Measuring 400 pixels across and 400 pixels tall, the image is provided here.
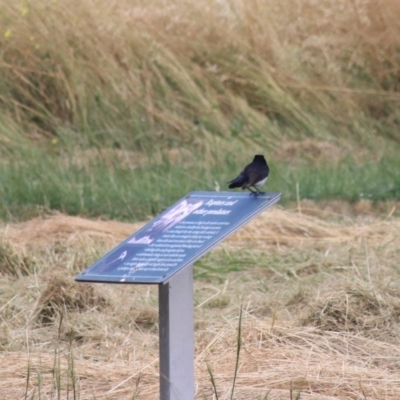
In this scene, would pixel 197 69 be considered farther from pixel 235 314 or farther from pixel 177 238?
pixel 177 238

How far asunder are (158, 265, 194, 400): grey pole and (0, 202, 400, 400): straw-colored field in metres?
0.19

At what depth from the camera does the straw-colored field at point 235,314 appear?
380cm

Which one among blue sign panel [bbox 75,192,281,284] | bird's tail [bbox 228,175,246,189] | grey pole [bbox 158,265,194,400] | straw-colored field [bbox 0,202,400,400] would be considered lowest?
straw-colored field [bbox 0,202,400,400]

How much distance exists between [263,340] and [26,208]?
11.1 ft

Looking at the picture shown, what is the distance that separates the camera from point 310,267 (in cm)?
580

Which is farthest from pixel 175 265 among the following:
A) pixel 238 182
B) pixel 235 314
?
pixel 235 314

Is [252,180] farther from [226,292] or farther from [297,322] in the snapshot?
[226,292]

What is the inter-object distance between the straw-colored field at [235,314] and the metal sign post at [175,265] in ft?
0.68

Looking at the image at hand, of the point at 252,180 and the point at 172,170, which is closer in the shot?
the point at 252,180

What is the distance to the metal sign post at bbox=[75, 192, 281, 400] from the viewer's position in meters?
2.98

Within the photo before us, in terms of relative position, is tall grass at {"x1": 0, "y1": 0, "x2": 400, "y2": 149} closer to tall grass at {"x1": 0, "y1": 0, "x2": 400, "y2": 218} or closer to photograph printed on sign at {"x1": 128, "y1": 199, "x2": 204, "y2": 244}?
tall grass at {"x1": 0, "y1": 0, "x2": 400, "y2": 218}

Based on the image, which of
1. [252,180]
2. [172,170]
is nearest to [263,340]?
[252,180]

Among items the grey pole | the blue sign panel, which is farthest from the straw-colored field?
the blue sign panel

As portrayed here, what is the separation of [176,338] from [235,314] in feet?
6.12
